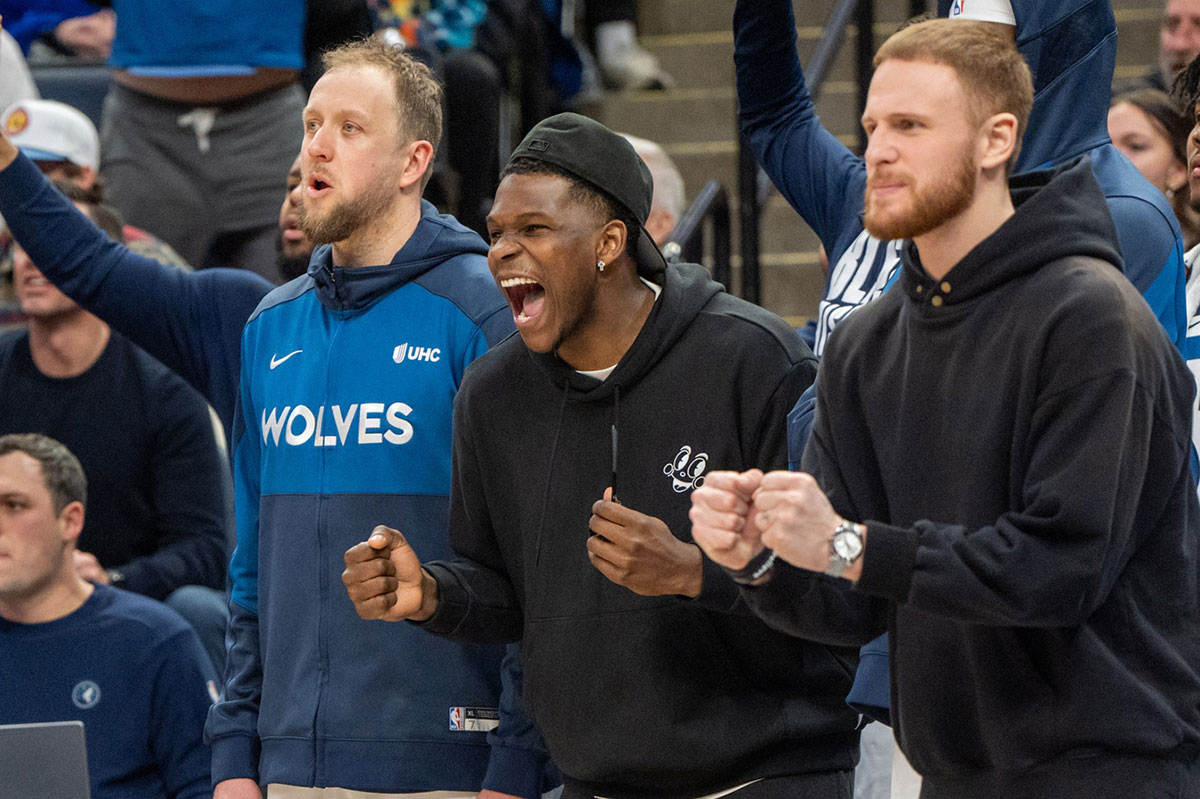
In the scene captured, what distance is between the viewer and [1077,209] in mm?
2469

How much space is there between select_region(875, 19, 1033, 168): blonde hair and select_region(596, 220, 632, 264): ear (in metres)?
0.70

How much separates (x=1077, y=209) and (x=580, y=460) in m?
0.97

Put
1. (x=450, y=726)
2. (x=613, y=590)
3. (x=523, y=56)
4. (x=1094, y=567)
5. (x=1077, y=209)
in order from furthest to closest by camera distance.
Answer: (x=523, y=56) < (x=450, y=726) < (x=613, y=590) < (x=1077, y=209) < (x=1094, y=567)

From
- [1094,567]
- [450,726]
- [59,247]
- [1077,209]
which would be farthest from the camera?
[59,247]

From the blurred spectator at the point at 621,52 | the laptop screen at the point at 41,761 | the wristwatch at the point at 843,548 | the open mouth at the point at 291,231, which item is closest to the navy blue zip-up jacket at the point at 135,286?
the open mouth at the point at 291,231

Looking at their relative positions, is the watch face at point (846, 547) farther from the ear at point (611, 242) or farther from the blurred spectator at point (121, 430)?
the blurred spectator at point (121, 430)

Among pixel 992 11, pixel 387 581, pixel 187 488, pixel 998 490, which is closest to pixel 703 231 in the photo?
pixel 187 488

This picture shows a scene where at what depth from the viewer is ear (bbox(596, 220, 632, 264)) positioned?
3.09 meters

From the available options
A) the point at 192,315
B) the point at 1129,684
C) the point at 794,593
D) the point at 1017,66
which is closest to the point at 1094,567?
the point at 1129,684

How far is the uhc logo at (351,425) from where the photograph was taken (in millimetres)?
3326

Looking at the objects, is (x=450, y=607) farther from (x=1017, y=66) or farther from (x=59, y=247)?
(x=59, y=247)

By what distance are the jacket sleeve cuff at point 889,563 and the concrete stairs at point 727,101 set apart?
4522mm

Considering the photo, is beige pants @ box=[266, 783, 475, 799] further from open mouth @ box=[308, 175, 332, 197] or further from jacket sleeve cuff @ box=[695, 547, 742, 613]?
open mouth @ box=[308, 175, 332, 197]

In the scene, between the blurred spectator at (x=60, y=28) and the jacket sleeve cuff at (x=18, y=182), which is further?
the blurred spectator at (x=60, y=28)
